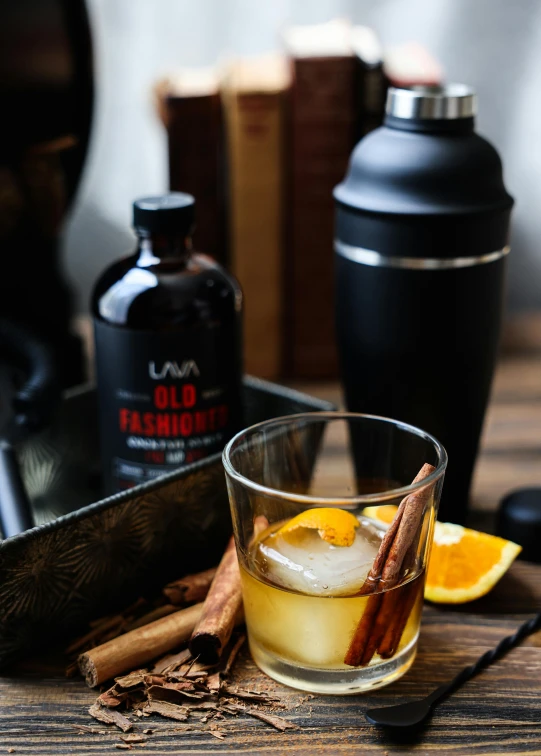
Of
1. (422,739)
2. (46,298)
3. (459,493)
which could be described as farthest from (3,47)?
(422,739)

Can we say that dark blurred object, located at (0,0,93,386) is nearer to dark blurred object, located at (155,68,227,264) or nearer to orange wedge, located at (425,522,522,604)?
dark blurred object, located at (155,68,227,264)

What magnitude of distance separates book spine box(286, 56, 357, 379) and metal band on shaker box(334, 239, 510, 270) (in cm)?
32

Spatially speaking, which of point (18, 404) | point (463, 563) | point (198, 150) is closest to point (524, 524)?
point (463, 563)

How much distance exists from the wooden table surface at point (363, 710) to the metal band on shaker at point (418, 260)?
9.7 inches

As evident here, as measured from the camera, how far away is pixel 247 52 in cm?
129

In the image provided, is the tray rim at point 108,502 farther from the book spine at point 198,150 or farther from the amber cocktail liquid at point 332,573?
the book spine at point 198,150

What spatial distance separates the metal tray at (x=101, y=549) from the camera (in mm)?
600

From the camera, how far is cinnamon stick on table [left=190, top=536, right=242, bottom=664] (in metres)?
0.62

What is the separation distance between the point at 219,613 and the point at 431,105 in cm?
40

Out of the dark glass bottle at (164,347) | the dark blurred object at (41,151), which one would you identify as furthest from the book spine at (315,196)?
the dark glass bottle at (164,347)

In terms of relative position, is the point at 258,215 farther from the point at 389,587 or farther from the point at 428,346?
the point at 389,587

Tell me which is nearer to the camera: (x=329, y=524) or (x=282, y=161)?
(x=329, y=524)

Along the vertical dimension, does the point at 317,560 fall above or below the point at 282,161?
below

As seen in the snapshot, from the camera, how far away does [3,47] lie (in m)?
0.89
